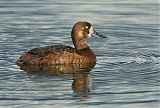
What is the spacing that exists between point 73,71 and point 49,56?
95 cm

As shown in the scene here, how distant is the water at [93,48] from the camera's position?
1266cm

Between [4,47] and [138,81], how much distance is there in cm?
428

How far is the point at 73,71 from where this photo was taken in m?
15.4

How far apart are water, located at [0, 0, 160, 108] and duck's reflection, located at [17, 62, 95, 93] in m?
0.04

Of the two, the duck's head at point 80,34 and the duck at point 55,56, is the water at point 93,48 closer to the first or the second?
the duck at point 55,56

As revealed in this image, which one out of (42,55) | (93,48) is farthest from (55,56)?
(93,48)

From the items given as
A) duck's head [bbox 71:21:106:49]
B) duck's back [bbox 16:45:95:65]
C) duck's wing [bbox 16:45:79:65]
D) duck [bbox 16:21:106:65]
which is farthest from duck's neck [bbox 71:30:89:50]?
duck's wing [bbox 16:45:79:65]

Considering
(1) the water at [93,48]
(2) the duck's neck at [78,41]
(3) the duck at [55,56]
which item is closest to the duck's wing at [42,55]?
(3) the duck at [55,56]

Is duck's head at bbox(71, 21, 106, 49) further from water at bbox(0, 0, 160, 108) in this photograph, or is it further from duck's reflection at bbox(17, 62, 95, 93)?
duck's reflection at bbox(17, 62, 95, 93)

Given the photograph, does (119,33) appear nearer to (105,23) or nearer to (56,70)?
(105,23)

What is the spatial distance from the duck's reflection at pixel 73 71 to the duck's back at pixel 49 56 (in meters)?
0.15

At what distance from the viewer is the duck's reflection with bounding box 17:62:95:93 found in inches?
556

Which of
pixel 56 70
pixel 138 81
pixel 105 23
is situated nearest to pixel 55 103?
pixel 138 81

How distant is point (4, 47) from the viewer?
17.1 meters
